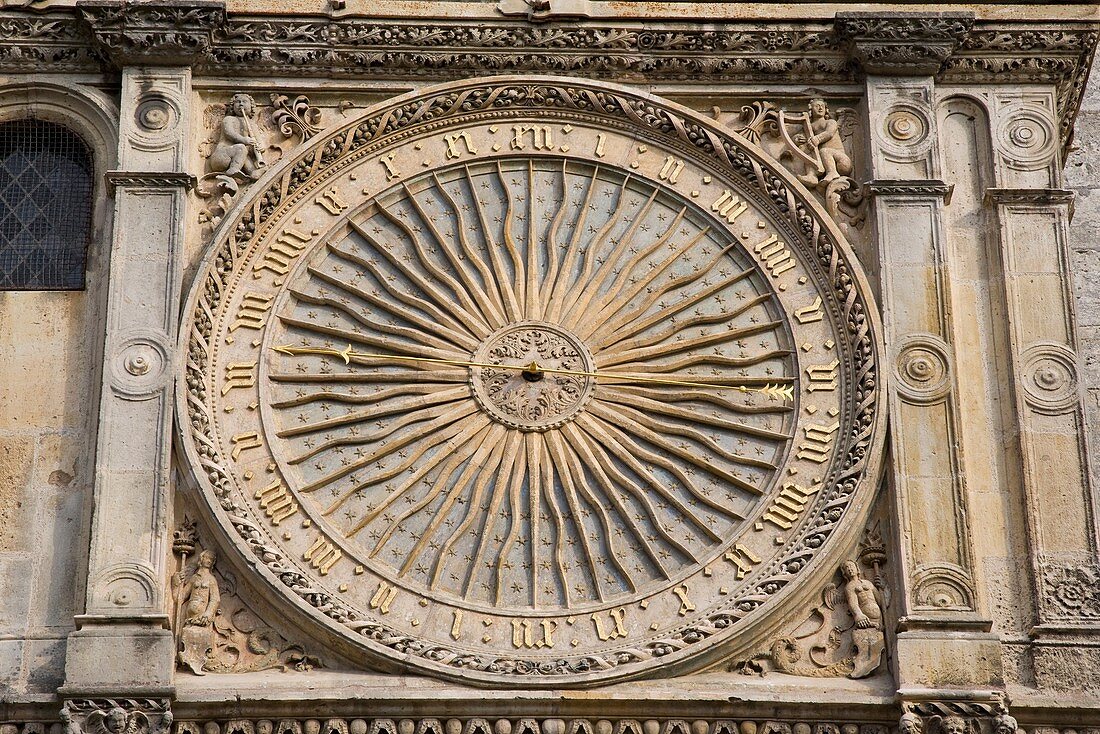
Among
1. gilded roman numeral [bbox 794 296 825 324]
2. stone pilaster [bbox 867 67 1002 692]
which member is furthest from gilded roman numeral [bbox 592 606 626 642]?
gilded roman numeral [bbox 794 296 825 324]

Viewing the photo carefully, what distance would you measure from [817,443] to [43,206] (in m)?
5.79

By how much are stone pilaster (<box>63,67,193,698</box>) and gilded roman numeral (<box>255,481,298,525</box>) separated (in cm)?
68

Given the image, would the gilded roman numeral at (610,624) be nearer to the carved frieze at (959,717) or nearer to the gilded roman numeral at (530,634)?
the gilded roman numeral at (530,634)

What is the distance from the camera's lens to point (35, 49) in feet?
58.2

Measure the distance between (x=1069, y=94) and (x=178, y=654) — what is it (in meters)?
7.76

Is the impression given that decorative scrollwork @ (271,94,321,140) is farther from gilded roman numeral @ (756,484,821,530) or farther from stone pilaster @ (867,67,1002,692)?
gilded roman numeral @ (756,484,821,530)

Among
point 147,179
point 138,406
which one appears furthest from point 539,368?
point 147,179

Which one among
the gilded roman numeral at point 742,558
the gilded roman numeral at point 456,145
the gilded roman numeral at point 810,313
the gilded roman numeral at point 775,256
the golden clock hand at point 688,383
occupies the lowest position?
the gilded roman numeral at point 742,558

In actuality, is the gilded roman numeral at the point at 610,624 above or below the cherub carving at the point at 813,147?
below

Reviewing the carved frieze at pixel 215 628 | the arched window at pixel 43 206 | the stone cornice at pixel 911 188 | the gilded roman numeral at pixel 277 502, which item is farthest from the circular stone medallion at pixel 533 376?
the arched window at pixel 43 206

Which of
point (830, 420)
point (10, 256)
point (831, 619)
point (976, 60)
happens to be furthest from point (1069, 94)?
point (10, 256)

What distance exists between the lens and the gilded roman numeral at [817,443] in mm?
16812

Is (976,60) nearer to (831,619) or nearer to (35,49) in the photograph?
(831,619)

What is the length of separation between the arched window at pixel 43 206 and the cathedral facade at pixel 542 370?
3 centimetres
